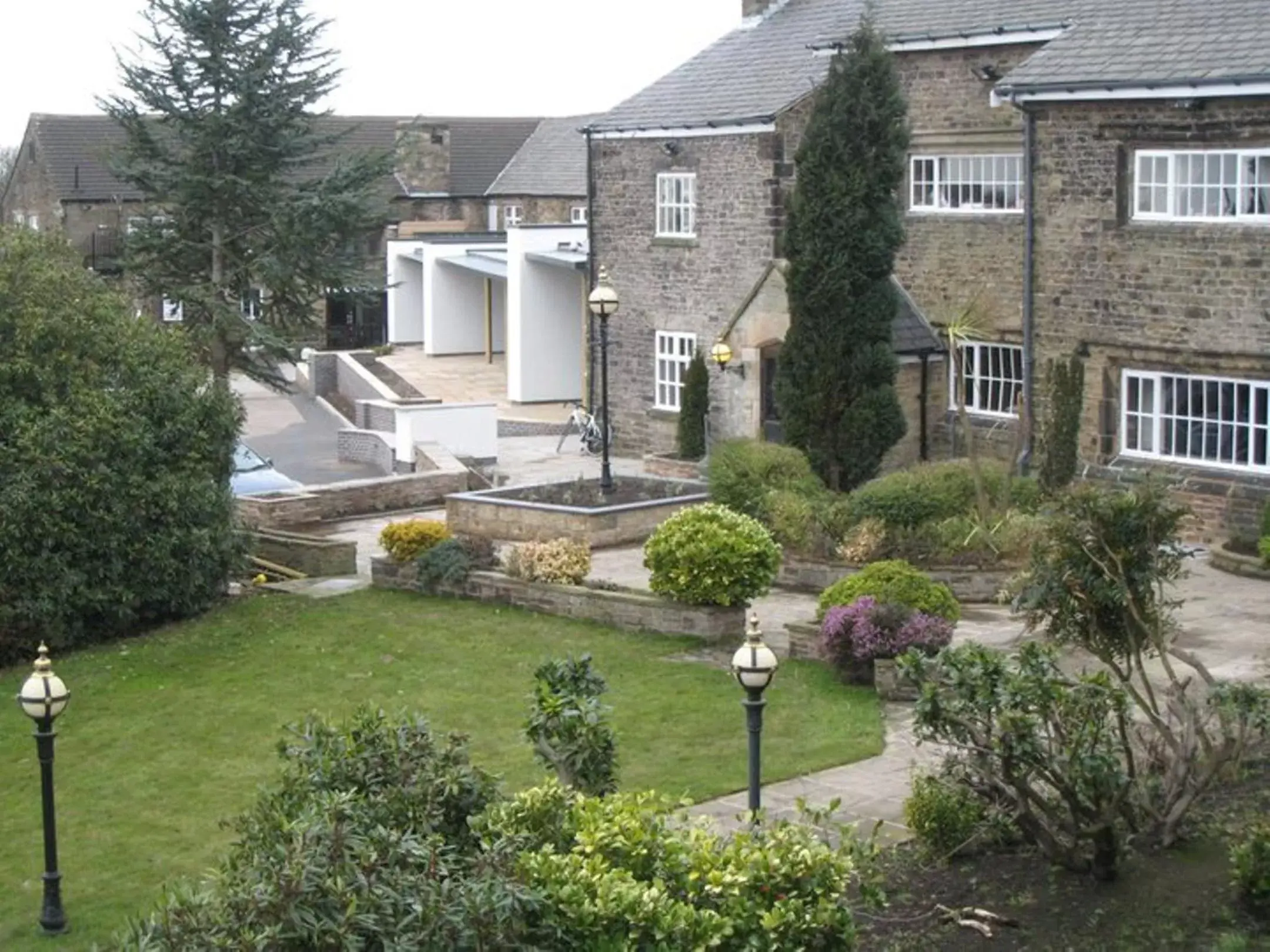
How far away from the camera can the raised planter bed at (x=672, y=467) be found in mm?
31469

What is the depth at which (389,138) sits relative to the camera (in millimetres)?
63812

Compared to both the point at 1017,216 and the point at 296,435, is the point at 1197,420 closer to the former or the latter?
the point at 1017,216

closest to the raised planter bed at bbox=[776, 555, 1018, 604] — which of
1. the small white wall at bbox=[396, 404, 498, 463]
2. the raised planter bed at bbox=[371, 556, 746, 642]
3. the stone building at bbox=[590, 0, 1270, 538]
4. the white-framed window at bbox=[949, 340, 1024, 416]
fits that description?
the raised planter bed at bbox=[371, 556, 746, 642]

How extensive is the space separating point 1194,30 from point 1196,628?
32.2 feet

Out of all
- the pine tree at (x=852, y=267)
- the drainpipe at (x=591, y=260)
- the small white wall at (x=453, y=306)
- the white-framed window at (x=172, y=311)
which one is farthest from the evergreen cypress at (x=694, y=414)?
the small white wall at (x=453, y=306)

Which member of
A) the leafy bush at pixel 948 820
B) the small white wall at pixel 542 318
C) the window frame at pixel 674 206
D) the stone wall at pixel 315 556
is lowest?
the leafy bush at pixel 948 820

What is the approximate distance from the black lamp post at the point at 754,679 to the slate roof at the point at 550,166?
46.4 meters

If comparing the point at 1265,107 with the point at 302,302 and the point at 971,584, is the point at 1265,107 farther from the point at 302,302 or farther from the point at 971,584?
the point at 302,302

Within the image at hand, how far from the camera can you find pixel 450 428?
35.2m

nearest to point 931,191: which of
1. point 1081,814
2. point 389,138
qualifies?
point 1081,814

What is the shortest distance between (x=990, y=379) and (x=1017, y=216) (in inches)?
96.8

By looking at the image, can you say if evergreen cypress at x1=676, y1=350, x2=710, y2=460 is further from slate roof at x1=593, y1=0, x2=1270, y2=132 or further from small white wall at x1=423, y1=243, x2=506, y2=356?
small white wall at x1=423, y1=243, x2=506, y2=356

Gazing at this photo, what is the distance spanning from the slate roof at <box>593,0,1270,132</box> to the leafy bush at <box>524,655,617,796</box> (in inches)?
625

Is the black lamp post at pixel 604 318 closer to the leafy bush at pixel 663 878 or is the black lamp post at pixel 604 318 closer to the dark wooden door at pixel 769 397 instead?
the dark wooden door at pixel 769 397
